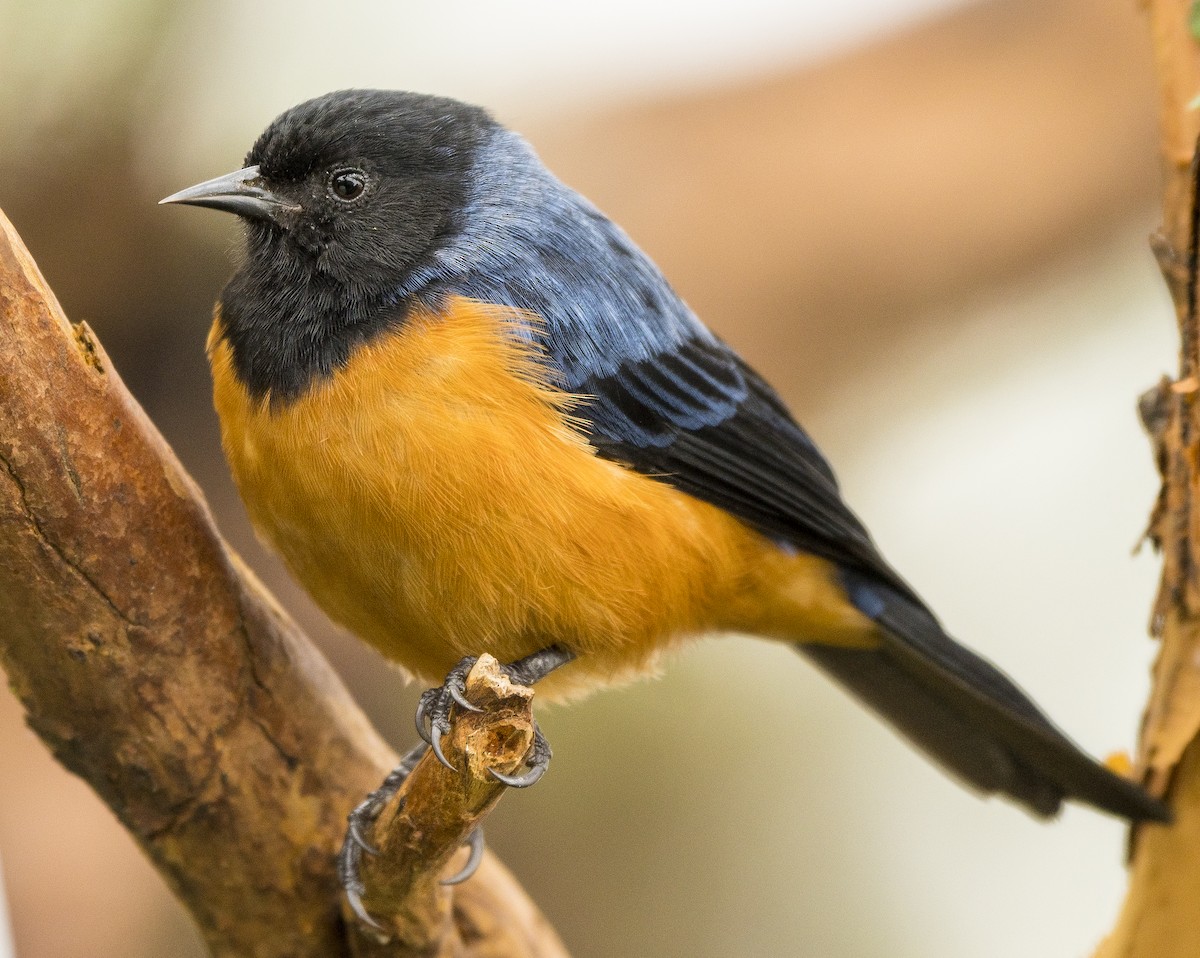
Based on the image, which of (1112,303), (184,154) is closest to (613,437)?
(184,154)

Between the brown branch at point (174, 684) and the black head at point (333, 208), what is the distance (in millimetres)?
411

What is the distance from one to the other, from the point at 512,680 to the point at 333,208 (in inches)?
45.1

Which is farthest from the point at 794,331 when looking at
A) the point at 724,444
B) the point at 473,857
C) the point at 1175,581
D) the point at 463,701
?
the point at 463,701

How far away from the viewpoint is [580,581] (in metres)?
2.72

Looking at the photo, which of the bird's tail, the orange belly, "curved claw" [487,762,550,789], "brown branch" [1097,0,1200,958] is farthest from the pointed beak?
"brown branch" [1097,0,1200,958]

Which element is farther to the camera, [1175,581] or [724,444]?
[724,444]

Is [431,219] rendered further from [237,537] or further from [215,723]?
[237,537]

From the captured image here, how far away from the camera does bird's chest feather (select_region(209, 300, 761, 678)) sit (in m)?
2.53

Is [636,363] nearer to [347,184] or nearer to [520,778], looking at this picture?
[347,184]

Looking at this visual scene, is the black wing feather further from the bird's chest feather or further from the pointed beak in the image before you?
the pointed beak

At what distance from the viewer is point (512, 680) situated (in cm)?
262

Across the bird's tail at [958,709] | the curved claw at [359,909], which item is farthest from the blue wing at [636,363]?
the curved claw at [359,909]

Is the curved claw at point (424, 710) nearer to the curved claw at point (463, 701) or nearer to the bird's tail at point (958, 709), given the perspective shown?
the curved claw at point (463, 701)

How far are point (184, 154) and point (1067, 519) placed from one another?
3861 mm
